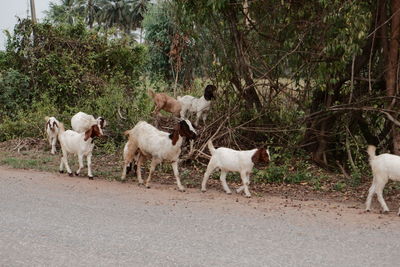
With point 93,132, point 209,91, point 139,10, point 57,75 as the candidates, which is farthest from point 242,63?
point 139,10

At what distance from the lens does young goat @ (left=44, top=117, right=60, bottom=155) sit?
47.5ft

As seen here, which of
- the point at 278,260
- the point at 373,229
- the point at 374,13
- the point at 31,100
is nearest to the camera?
the point at 278,260

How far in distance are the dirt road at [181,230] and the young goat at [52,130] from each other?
4.25 meters

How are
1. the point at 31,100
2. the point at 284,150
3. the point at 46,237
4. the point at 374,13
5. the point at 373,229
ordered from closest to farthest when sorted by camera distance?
the point at 46,237
the point at 373,229
the point at 374,13
the point at 284,150
the point at 31,100

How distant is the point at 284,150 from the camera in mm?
12422

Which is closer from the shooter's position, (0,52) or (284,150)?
(284,150)

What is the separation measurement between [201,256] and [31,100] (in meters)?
13.6

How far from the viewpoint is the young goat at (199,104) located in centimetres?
1274

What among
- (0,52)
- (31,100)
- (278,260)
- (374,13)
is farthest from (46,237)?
(0,52)

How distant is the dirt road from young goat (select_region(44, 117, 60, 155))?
425 cm

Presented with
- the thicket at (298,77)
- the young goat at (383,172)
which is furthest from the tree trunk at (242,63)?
the young goat at (383,172)

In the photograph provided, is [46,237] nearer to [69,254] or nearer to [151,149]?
[69,254]

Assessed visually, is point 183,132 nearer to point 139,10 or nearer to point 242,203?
point 242,203

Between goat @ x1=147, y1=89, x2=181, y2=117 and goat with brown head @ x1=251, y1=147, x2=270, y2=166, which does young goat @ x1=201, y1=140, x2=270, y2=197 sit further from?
goat @ x1=147, y1=89, x2=181, y2=117
